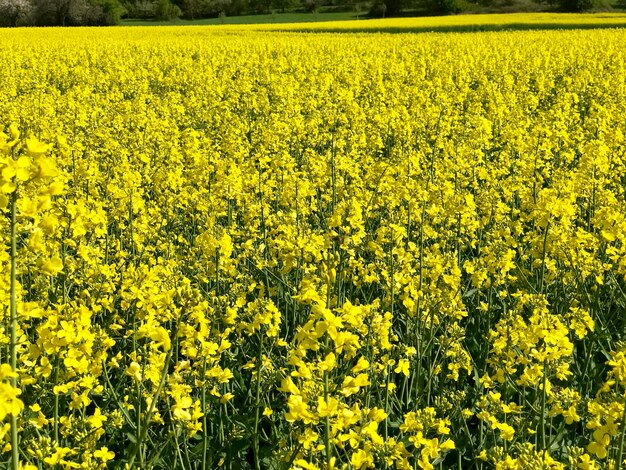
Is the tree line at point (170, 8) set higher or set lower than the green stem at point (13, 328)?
higher

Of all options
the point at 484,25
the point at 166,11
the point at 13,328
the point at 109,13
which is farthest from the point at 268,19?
the point at 13,328

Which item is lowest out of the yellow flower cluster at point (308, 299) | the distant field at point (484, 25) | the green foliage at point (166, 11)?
the yellow flower cluster at point (308, 299)

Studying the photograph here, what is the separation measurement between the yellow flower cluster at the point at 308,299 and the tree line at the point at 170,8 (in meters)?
41.9

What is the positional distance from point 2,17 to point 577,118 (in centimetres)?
5126

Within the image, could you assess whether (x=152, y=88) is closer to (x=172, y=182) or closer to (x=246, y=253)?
(x=172, y=182)

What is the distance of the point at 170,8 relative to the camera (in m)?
60.7

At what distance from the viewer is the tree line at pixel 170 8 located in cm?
5000

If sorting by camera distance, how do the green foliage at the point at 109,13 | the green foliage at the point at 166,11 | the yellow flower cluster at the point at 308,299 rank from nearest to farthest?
the yellow flower cluster at the point at 308,299 < the green foliage at the point at 109,13 < the green foliage at the point at 166,11

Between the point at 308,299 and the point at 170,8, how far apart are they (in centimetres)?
6282

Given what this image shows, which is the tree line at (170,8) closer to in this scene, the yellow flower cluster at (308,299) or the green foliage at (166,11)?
the green foliage at (166,11)

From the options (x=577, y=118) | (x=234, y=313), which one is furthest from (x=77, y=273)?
(x=577, y=118)

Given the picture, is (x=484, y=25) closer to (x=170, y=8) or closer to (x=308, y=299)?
(x=170, y=8)

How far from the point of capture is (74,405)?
289 cm

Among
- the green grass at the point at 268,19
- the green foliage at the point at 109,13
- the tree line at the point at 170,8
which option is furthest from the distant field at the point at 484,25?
the green foliage at the point at 109,13
